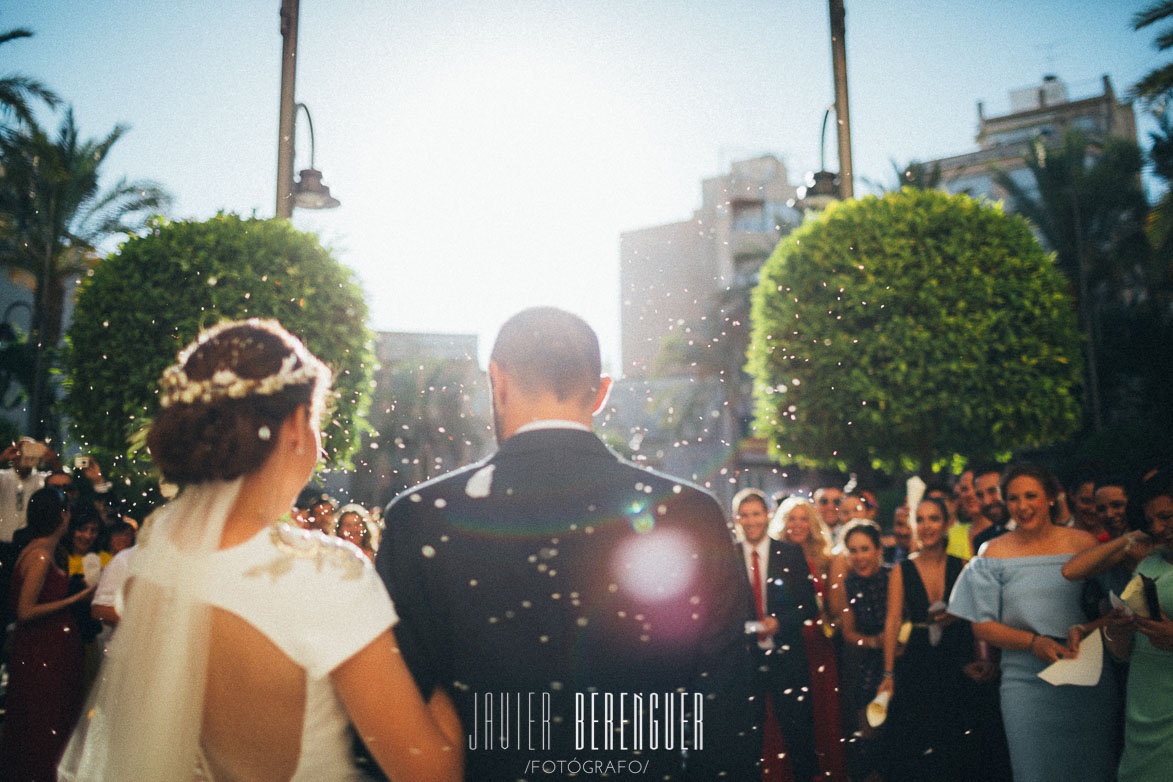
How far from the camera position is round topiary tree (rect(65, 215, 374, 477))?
7855mm

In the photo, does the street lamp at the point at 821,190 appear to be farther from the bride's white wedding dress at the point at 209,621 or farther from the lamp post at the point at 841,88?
the bride's white wedding dress at the point at 209,621

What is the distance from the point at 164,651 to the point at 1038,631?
173 inches

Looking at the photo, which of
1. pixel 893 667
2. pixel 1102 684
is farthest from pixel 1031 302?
pixel 1102 684

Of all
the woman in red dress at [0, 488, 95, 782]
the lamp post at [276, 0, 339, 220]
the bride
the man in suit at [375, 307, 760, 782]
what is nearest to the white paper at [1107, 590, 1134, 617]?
the man in suit at [375, 307, 760, 782]

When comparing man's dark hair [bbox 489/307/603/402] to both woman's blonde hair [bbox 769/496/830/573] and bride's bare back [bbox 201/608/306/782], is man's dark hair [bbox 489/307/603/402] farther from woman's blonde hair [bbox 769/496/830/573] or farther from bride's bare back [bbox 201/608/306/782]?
woman's blonde hair [bbox 769/496/830/573]

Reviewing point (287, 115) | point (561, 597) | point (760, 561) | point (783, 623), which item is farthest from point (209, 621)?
point (287, 115)

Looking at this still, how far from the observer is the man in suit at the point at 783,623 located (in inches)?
221

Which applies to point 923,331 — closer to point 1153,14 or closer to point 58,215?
point 1153,14

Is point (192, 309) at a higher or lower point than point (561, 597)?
higher

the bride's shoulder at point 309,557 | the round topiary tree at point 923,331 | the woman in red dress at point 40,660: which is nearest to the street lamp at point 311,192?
the woman in red dress at point 40,660

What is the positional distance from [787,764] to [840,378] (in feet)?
Answer: 19.6

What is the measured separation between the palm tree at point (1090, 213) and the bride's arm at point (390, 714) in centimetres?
2882

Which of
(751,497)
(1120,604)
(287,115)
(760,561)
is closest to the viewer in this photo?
(1120,604)

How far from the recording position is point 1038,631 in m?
4.65
